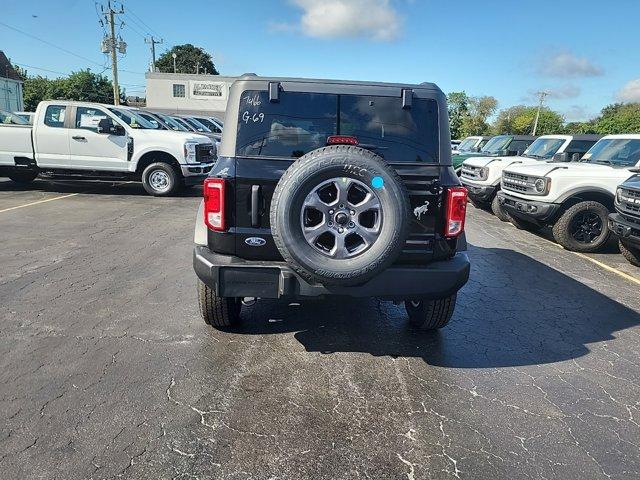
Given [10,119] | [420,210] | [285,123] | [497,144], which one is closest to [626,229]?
[420,210]

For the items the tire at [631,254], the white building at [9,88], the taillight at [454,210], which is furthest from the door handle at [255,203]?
the white building at [9,88]

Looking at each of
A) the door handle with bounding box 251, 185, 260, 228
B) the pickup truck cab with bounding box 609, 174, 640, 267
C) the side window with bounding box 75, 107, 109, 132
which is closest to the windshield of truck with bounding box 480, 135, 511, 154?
the pickup truck cab with bounding box 609, 174, 640, 267

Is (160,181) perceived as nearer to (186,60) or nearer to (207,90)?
(207,90)

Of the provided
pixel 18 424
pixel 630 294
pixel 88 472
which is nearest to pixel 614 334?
pixel 630 294

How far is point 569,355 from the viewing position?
152 inches

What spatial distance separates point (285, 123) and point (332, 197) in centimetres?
73

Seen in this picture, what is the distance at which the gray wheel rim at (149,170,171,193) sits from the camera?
11312 mm

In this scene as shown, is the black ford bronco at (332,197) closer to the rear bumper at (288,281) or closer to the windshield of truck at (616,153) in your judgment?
the rear bumper at (288,281)

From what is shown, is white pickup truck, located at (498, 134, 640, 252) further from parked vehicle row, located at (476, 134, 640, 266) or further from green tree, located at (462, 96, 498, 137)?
green tree, located at (462, 96, 498, 137)

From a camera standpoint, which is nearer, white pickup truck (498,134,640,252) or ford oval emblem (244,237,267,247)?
ford oval emblem (244,237,267,247)

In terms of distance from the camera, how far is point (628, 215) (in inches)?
247

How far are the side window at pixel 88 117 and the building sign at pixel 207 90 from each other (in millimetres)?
40716

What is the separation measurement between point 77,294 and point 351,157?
334 cm

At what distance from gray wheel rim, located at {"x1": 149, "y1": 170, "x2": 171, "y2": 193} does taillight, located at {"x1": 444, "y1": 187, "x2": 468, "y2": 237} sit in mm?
9183
